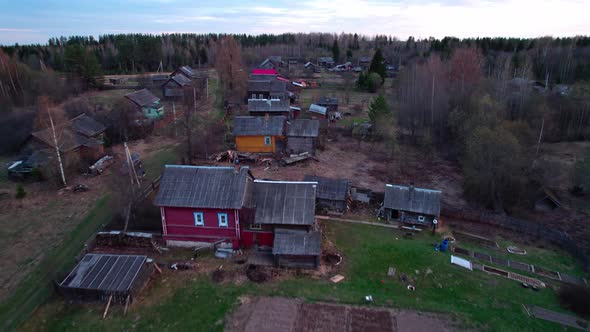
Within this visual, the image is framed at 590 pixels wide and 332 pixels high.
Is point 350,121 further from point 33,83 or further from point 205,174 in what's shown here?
point 33,83

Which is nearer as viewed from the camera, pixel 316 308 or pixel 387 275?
pixel 316 308

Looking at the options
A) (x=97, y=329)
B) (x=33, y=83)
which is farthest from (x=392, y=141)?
(x=33, y=83)

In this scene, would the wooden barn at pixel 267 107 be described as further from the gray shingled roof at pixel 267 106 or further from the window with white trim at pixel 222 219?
the window with white trim at pixel 222 219

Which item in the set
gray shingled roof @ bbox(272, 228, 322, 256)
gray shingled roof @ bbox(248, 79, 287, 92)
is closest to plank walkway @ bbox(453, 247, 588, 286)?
gray shingled roof @ bbox(272, 228, 322, 256)

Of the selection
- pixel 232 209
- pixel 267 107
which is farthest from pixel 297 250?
pixel 267 107

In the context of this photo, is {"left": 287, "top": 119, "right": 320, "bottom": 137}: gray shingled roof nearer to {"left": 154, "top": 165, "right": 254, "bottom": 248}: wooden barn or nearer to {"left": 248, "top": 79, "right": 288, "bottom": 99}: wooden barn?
{"left": 154, "top": 165, "right": 254, "bottom": 248}: wooden barn
